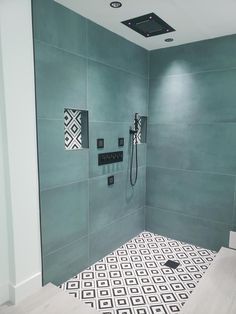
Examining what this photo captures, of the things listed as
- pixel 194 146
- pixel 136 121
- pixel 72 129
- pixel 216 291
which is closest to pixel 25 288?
pixel 72 129

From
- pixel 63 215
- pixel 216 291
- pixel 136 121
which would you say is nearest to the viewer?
pixel 216 291

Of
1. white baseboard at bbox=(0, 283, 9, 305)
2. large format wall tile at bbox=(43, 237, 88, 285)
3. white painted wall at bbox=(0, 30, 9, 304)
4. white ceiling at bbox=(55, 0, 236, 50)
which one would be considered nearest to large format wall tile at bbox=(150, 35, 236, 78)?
white ceiling at bbox=(55, 0, 236, 50)

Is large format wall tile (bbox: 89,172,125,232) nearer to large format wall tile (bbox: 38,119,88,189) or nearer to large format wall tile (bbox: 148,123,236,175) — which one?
large format wall tile (bbox: 38,119,88,189)

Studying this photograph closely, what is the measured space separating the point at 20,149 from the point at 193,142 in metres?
1.99

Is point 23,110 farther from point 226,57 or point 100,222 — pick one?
point 226,57

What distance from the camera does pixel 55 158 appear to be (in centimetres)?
207

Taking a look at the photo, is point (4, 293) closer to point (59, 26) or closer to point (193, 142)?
point (59, 26)

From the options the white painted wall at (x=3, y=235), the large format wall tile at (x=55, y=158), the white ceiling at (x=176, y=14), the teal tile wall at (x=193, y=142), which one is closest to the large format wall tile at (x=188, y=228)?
the teal tile wall at (x=193, y=142)

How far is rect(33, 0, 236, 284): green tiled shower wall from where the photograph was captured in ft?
6.68

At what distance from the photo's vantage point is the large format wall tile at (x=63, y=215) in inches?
81.1

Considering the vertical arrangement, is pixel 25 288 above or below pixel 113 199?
below

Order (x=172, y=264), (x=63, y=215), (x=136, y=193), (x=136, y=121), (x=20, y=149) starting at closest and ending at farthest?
1. (x=20, y=149)
2. (x=63, y=215)
3. (x=172, y=264)
4. (x=136, y=121)
5. (x=136, y=193)

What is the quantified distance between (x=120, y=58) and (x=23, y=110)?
1.38m

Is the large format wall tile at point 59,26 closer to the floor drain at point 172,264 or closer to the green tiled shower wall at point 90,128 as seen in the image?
the green tiled shower wall at point 90,128
